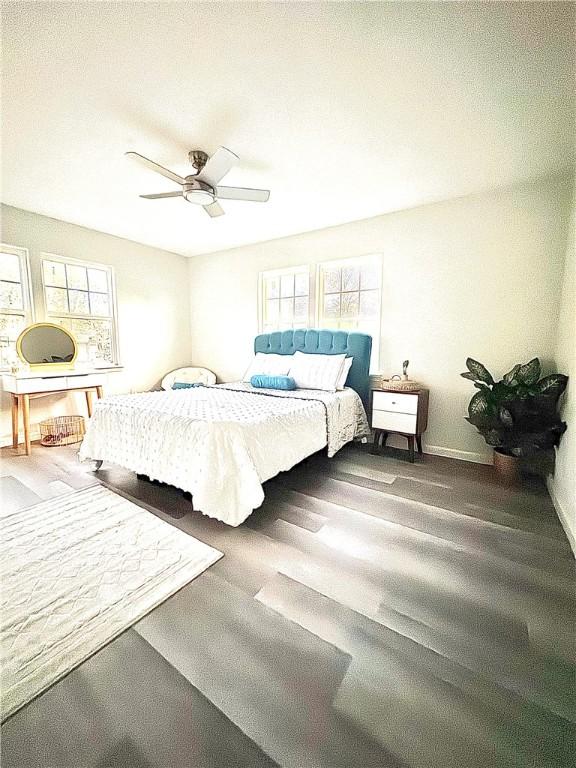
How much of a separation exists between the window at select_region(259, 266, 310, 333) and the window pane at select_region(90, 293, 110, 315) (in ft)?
7.05

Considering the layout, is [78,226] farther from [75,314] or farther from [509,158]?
[509,158]

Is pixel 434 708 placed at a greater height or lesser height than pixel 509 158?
lesser

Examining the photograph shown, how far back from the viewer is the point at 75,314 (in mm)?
4082

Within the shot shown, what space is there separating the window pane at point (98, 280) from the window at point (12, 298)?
70 centimetres

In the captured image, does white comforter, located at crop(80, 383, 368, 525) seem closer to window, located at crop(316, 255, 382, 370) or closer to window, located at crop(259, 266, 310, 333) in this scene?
→ window, located at crop(316, 255, 382, 370)

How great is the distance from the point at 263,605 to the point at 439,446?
2666 millimetres

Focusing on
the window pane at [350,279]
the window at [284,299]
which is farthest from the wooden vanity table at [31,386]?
the window pane at [350,279]

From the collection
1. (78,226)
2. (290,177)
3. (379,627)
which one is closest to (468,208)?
(290,177)

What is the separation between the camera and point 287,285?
4.43m

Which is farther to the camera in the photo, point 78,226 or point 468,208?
point 78,226

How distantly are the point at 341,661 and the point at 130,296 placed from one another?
190 inches

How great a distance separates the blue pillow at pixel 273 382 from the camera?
3459mm

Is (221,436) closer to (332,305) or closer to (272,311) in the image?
(332,305)

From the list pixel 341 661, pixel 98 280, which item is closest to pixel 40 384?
pixel 98 280
